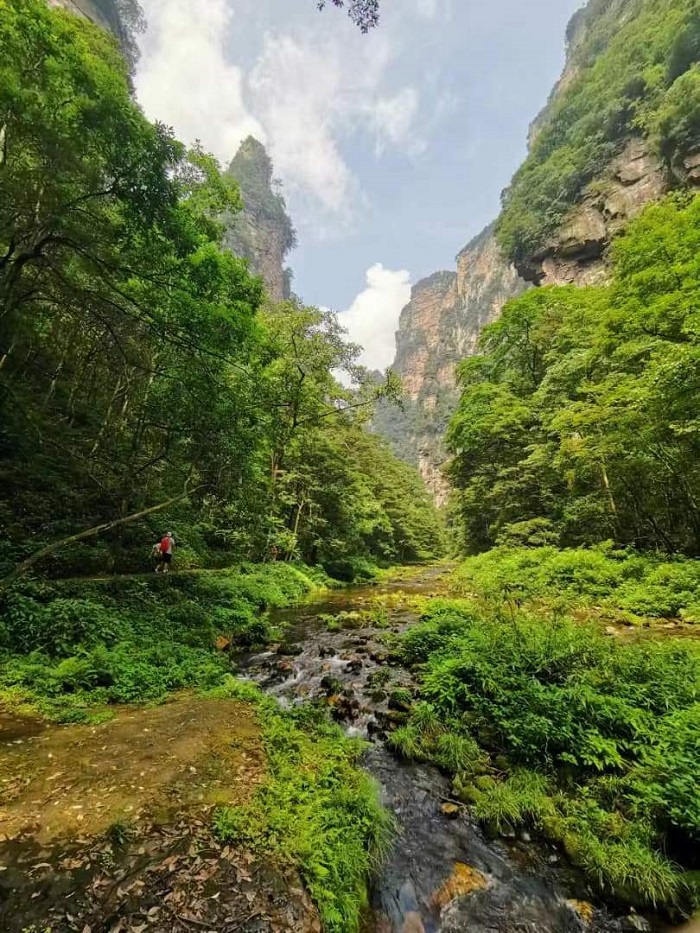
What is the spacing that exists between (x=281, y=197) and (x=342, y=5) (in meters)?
104

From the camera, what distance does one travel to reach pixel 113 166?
25.5ft

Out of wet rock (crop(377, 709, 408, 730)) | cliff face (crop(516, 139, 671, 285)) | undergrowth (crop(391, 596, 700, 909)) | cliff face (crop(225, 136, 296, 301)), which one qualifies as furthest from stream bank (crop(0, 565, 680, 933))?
cliff face (crop(225, 136, 296, 301))

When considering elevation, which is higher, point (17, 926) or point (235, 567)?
point (235, 567)

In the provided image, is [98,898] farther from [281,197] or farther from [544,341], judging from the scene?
[281,197]

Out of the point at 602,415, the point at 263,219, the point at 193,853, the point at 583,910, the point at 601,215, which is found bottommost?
the point at 583,910

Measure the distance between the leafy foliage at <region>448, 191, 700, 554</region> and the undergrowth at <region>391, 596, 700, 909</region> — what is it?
8.25 m

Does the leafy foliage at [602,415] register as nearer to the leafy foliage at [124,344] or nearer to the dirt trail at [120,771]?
the leafy foliage at [124,344]

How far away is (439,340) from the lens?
147m

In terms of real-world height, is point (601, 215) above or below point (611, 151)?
below

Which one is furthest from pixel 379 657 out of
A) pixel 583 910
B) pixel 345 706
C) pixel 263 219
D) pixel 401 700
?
pixel 263 219

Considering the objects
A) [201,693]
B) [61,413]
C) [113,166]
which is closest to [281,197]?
[61,413]

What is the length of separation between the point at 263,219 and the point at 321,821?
10505 centimetres

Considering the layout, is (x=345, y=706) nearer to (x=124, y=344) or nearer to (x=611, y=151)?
(x=124, y=344)

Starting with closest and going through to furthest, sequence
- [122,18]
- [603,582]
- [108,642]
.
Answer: [108,642], [603,582], [122,18]
